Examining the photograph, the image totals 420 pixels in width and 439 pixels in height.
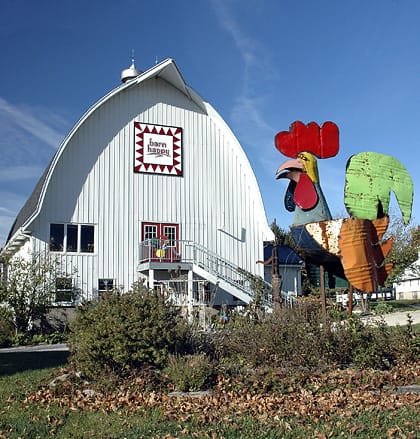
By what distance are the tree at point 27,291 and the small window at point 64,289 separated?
36 centimetres

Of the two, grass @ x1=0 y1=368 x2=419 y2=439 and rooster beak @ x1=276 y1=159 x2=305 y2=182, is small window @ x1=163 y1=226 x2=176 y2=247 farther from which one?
grass @ x1=0 y1=368 x2=419 y2=439

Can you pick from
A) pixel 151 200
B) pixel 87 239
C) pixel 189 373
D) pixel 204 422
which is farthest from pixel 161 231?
pixel 204 422

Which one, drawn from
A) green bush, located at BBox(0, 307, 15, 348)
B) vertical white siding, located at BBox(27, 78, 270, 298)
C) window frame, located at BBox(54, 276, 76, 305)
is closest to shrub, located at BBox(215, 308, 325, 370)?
green bush, located at BBox(0, 307, 15, 348)

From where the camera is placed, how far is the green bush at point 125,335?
851 centimetres

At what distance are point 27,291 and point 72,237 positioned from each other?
3.04 m

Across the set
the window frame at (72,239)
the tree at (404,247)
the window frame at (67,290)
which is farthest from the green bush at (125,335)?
the tree at (404,247)

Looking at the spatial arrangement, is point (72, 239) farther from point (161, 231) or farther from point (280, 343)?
point (280, 343)

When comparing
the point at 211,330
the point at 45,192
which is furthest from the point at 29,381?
the point at 45,192

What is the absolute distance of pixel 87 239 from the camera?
2166 cm

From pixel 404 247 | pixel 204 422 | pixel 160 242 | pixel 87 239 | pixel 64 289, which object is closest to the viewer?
pixel 204 422

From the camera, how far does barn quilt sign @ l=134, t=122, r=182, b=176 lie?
2298 cm

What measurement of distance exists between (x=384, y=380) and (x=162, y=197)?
1584 cm

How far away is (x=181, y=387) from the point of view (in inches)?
315

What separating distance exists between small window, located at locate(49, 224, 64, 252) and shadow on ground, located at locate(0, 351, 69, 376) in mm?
7680
